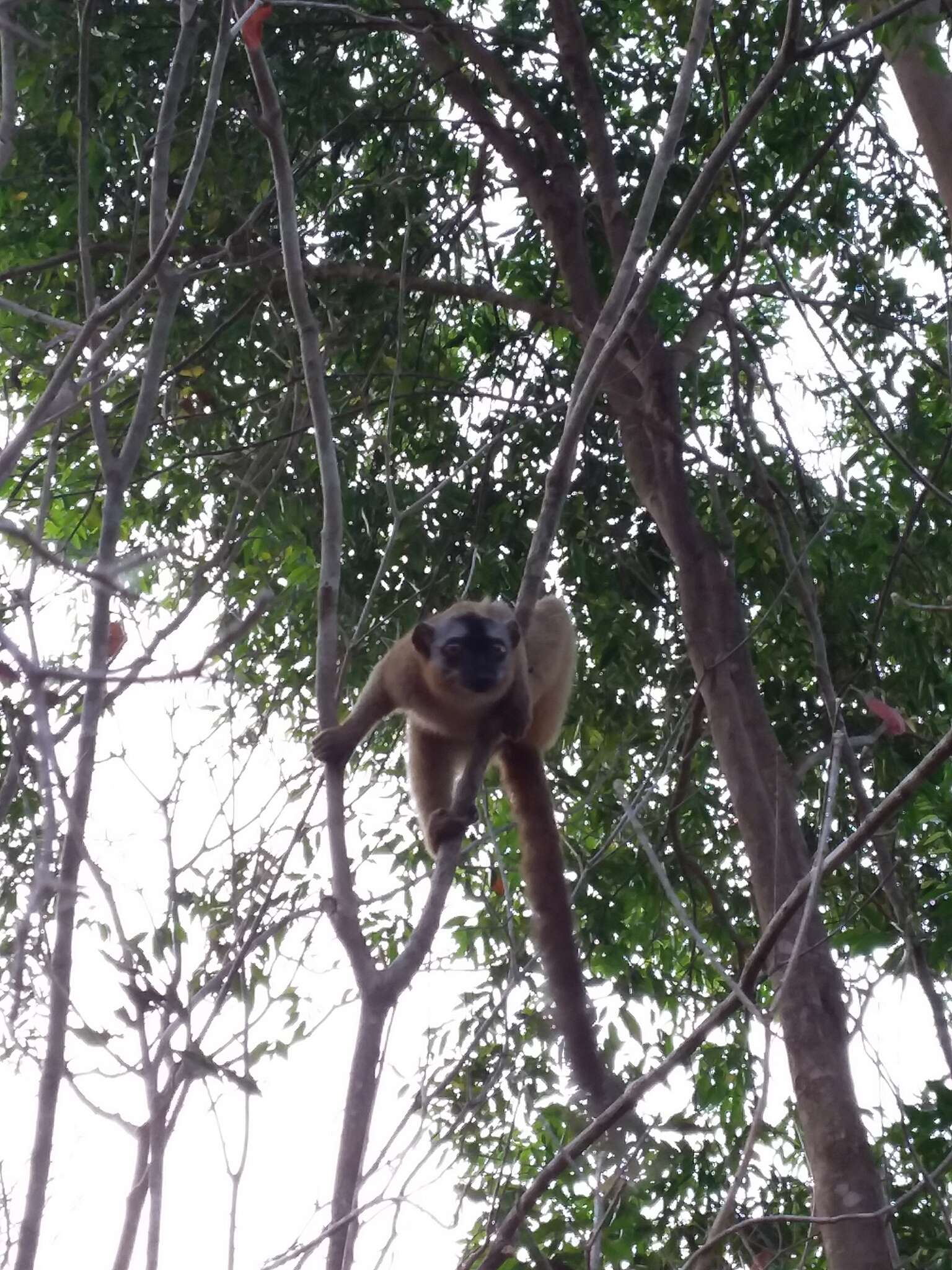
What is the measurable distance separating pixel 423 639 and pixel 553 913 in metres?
1.25

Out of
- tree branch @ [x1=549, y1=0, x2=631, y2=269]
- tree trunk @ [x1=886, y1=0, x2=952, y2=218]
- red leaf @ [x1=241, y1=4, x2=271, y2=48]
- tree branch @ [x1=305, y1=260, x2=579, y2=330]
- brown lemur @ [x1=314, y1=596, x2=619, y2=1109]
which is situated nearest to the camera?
red leaf @ [x1=241, y1=4, x2=271, y2=48]

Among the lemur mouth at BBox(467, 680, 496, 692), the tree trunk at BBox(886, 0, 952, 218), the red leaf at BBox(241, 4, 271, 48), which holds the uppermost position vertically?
the tree trunk at BBox(886, 0, 952, 218)

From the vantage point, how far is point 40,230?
627 cm

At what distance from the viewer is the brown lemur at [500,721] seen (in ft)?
16.5

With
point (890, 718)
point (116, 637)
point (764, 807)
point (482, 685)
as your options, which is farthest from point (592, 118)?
point (116, 637)

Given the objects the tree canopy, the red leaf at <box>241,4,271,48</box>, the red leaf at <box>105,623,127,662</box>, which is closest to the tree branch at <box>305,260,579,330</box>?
the tree canopy

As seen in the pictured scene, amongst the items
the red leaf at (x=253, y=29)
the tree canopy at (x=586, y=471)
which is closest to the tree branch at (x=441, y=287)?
the tree canopy at (x=586, y=471)

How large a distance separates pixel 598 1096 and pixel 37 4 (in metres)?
4.85

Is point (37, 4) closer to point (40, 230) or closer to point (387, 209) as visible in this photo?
point (40, 230)

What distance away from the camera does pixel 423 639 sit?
569 centimetres

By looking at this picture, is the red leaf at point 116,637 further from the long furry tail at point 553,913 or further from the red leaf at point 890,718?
the red leaf at point 890,718

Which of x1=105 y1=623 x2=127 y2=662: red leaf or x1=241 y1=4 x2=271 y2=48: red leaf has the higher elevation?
x1=241 y1=4 x2=271 y2=48: red leaf

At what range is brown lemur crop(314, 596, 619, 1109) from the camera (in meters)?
5.04

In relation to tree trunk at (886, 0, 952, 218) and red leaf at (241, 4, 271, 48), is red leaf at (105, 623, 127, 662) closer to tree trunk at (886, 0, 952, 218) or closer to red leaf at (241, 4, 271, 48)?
red leaf at (241, 4, 271, 48)
